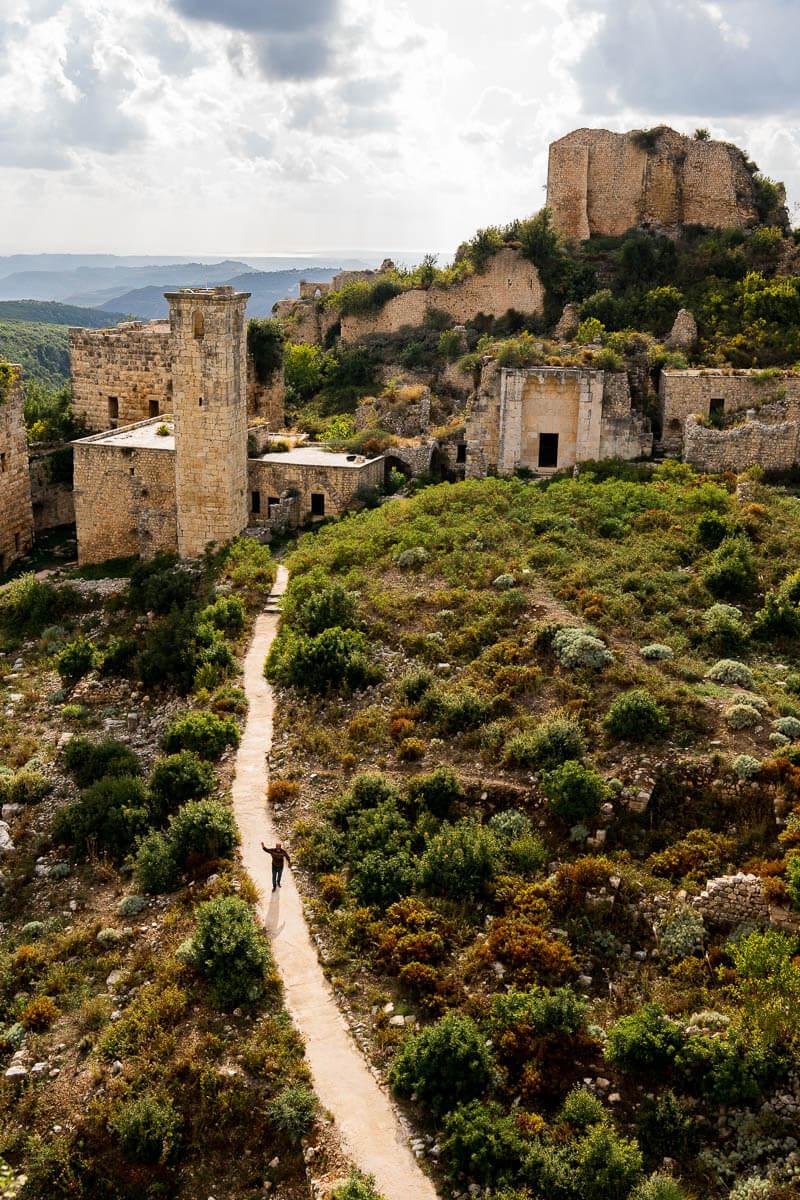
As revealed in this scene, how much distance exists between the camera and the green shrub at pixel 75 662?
942 inches

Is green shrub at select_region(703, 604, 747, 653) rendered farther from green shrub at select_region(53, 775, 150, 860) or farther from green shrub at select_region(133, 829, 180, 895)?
green shrub at select_region(53, 775, 150, 860)

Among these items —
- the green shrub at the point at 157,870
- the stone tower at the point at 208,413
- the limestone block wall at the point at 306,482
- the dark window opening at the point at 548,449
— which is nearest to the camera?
the green shrub at the point at 157,870

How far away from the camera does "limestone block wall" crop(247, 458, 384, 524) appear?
1194 inches

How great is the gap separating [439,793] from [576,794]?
219cm

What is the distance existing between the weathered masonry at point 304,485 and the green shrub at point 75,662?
733cm

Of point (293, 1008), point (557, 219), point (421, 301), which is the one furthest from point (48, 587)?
point (557, 219)

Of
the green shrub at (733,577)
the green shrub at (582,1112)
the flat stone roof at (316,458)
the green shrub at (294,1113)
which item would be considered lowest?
the green shrub at (294,1113)

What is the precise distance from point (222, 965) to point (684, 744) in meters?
7.89

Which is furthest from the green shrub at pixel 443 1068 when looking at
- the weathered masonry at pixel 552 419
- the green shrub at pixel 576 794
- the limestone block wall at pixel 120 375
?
the limestone block wall at pixel 120 375

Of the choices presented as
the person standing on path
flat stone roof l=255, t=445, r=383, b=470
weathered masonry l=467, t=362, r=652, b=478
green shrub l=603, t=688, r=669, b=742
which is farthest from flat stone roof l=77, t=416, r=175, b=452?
green shrub l=603, t=688, r=669, b=742

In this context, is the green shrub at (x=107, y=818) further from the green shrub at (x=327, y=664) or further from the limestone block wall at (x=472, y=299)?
the limestone block wall at (x=472, y=299)

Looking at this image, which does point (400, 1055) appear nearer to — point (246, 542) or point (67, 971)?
point (67, 971)

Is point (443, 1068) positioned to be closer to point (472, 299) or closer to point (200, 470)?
point (200, 470)

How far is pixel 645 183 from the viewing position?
4378cm
